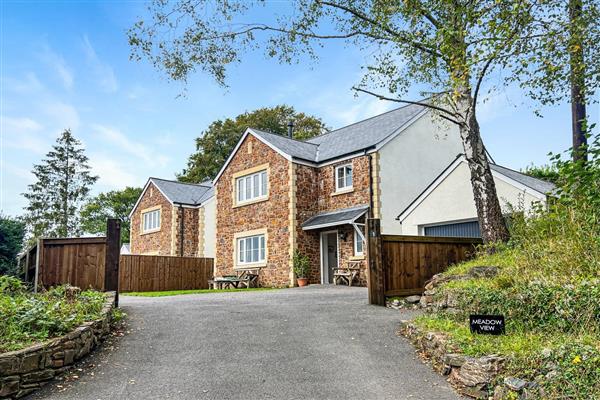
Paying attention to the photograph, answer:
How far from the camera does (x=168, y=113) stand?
13531mm

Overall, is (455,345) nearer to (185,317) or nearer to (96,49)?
(185,317)

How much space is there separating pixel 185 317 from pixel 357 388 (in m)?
4.91

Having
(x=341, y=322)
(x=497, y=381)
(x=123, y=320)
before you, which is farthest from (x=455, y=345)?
(x=123, y=320)

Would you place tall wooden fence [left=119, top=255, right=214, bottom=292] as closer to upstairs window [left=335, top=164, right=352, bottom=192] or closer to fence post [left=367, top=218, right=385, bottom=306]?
upstairs window [left=335, top=164, right=352, bottom=192]

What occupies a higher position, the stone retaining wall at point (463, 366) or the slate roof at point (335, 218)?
the slate roof at point (335, 218)

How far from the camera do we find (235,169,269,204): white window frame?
21.3m

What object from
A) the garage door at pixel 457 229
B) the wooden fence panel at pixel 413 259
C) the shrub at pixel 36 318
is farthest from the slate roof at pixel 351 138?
Answer: the shrub at pixel 36 318

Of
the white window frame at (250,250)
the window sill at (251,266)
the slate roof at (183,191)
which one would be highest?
the slate roof at (183,191)

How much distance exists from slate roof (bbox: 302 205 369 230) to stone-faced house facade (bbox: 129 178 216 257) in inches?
362

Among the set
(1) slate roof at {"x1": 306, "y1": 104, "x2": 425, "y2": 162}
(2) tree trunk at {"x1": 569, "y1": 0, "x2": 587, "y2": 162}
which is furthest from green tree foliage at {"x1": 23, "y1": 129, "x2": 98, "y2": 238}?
(2) tree trunk at {"x1": 569, "y1": 0, "x2": 587, "y2": 162}

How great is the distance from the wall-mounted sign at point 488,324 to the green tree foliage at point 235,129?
34.1 m

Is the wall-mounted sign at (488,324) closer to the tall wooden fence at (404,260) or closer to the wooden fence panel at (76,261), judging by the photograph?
the tall wooden fence at (404,260)

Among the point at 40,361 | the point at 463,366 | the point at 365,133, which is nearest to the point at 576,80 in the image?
the point at 463,366

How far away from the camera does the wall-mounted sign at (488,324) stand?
6.14 m
